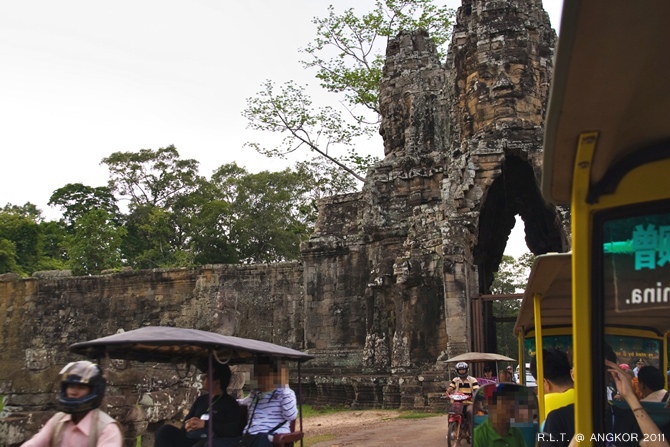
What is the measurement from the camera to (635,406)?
2502 millimetres

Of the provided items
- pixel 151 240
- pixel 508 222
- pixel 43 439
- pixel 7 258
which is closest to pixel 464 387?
pixel 43 439

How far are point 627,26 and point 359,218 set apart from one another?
758 inches

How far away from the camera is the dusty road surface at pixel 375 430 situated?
11344mm

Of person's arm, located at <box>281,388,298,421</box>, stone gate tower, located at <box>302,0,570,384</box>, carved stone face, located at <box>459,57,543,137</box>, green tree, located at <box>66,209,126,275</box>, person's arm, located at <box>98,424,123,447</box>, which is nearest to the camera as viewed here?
person's arm, located at <box>98,424,123,447</box>

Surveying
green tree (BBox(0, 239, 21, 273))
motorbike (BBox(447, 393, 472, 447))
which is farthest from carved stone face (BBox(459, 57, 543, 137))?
green tree (BBox(0, 239, 21, 273))

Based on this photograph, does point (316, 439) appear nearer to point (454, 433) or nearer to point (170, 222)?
point (454, 433)

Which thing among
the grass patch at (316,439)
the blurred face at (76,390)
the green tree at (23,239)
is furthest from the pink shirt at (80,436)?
the green tree at (23,239)

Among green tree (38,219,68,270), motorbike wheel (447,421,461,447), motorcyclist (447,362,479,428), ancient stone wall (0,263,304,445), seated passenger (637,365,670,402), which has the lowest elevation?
motorbike wheel (447,421,461,447)

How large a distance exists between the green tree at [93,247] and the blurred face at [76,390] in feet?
94.4

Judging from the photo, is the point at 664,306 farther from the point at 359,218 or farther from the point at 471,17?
the point at 359,218

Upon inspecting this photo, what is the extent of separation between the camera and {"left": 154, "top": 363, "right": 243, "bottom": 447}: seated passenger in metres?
5.43

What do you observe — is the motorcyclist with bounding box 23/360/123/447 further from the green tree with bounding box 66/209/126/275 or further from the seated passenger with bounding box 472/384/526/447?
the green tree with bounding box 66/209/126/275

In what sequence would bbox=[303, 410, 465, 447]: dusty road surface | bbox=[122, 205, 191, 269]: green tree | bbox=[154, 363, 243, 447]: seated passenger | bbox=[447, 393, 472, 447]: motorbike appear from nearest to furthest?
bbox=[154, 363, 243, 447]: seated passenger < bbox=[447, 393, 472, 447]: motorbike < bbox=[303, 410, 465, 447]: dusty road surface < bbox=[122, 205, 191, 269]: green tree

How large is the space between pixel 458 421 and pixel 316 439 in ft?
11.0
